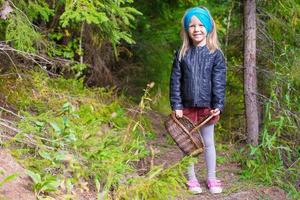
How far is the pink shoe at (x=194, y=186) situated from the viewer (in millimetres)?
5374

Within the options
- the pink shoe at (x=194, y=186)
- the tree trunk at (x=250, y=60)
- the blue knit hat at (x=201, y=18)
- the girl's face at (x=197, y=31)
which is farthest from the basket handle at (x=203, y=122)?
the tree trunk at (x=250, y=60)

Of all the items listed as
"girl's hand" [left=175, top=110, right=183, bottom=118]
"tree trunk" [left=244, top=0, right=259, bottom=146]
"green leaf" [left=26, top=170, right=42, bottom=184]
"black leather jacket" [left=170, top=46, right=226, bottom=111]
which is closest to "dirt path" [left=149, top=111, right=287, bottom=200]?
"girl's hand" [left=175, top=110, right=183, bottom=118]

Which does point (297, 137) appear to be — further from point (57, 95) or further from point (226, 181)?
point (57, 95)

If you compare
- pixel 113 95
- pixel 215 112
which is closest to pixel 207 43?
pixel 215 112

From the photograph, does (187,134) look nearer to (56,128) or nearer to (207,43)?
(207,43)

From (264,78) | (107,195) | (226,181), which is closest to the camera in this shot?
(107,195)

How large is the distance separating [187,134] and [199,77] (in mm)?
627

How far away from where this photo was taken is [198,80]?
5340mm

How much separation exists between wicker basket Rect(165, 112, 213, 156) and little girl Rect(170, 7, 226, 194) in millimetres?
91

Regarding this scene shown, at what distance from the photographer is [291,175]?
6.12 meters

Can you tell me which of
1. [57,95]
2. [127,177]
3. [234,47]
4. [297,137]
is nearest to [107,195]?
[127,177]

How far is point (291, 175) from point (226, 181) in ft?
2.71

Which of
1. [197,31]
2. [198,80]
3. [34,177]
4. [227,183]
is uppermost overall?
[197,31]

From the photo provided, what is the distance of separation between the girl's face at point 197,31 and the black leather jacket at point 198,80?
10 cm
